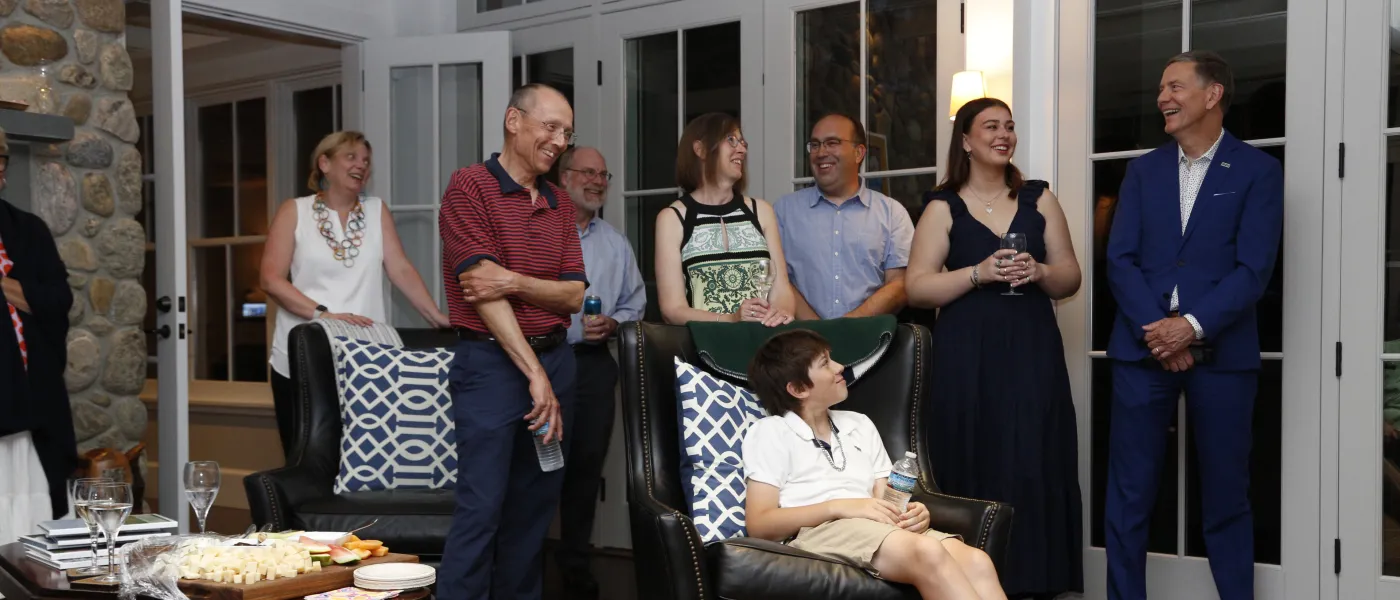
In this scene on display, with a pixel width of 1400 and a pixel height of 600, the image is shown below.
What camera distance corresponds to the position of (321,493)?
359 centimetres

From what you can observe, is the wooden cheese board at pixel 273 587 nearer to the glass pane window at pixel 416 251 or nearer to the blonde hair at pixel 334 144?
the blonde hair at pixel 334 144

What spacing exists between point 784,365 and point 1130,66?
1933 millimetres

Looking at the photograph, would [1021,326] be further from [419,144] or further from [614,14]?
[419,144]

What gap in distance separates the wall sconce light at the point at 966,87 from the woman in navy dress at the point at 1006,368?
1.18 feet

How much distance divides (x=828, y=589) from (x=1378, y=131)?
2.36 metres

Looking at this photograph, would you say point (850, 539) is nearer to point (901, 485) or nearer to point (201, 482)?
point (901, 485)

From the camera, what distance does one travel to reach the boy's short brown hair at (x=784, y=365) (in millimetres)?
2953

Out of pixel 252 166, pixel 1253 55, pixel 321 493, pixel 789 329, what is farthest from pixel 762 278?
pixel 252 166

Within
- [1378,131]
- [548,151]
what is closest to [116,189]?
[548,151]

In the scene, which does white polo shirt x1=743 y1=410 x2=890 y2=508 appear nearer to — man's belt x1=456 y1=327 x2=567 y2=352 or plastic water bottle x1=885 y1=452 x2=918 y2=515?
plastic water bottle x1=885 y1=452 x2=918 y2=515

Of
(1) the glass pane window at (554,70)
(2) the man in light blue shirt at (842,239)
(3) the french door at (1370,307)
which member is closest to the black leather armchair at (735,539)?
(2) the man in light blue shirt at (842,239)

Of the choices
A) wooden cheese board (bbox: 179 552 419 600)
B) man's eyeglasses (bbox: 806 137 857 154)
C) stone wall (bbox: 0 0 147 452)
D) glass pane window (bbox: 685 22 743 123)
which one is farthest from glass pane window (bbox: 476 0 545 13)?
wooden cheese board (bbox: 179 552 419 600)

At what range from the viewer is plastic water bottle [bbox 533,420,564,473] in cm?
310

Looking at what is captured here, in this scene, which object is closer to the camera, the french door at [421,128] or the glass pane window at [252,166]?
the french door at [421,128]
